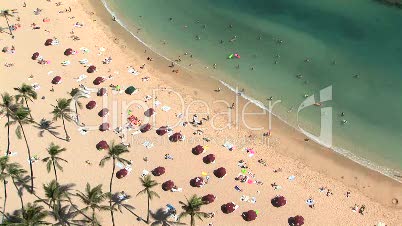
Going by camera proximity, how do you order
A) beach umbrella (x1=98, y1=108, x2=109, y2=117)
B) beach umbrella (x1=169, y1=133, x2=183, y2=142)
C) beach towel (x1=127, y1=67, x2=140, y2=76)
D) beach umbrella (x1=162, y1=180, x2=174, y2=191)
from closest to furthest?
beach umbrella (x1=162, y1=180, x2=174, y2=191), beach umbrella (x1=169, y1=133, x2=183, y2=142), beach umbrella (x1=98, y1=108, x2=109, y2=117), beach towel (x1=127, y1=67, x2=140, y2=76)

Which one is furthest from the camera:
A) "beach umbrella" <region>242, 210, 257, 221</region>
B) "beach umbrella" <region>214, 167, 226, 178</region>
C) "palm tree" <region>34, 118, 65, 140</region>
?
"palm tree" <region>34, 118, 65, 140</region>

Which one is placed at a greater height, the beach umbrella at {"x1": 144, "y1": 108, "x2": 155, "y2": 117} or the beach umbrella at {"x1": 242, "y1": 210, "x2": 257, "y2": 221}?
the beach umbrella at {"x1": 144, "y1": 108, "x2": 155, "y2": 117}

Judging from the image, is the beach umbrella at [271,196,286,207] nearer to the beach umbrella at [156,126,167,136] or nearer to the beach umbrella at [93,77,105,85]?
the beach umbrella at [156,126,167,136]

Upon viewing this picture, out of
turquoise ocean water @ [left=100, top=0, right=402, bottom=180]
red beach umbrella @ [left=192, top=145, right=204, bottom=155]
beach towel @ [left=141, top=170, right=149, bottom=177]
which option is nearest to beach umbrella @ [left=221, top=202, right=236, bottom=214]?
red beach umbrella @ [left=192, top=145, right=204, bottom=155]

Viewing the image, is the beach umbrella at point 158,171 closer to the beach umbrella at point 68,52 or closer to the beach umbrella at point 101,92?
the beach umbrella at point 101,92

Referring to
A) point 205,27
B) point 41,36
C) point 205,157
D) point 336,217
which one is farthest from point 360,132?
point 41,36
